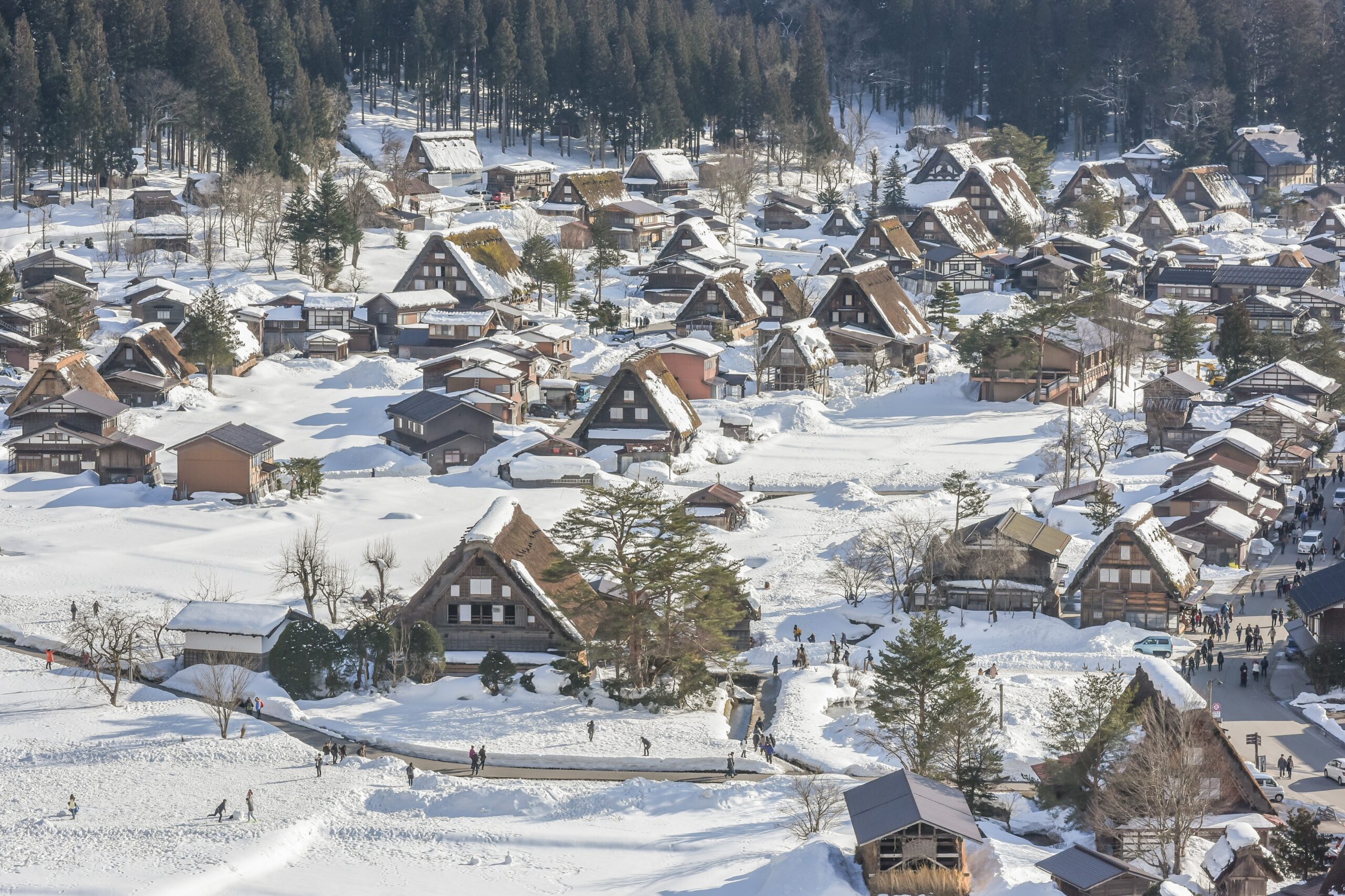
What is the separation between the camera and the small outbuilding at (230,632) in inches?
1619

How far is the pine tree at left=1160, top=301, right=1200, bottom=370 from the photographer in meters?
68.2

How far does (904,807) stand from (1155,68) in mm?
91374

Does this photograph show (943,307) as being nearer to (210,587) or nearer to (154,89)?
(154,89)

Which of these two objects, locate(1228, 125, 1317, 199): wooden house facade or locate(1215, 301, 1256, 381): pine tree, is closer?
locate(1215, 301, 1256, 381): pine tree

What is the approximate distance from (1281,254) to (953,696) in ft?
193

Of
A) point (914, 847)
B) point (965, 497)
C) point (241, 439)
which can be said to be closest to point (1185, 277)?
point (965, 497)

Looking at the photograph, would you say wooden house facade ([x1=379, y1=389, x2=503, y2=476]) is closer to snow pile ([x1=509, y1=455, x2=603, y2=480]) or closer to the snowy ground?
snow pile ([x1=509, y1=455, x2=603, y2=480])

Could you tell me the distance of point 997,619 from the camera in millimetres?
45562

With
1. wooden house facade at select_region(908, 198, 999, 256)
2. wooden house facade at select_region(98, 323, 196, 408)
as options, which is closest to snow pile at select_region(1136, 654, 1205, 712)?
wooden house facade at select_region(98, 323, 196, 408)

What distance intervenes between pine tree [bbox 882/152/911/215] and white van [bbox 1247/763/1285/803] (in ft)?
217

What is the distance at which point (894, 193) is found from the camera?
98625 millimetres

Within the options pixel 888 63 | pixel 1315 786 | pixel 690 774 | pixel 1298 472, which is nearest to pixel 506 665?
pixel 690 774

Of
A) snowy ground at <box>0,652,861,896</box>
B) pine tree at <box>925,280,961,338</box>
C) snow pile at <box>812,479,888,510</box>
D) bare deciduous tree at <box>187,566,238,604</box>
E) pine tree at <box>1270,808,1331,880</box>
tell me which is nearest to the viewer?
pine tree at <box>1270,808,1331,880</box>

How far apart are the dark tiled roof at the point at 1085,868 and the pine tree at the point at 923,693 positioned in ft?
15.6
